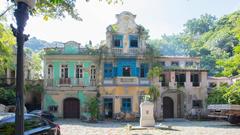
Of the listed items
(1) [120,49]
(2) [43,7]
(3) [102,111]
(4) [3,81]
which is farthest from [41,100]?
(2) [43,7]

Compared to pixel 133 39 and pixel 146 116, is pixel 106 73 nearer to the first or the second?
pixel 133 39

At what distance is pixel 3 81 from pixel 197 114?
64.6 ft

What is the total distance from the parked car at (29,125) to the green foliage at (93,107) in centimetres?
2117

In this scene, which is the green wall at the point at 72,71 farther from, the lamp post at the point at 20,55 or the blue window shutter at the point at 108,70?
the lamp post at the point at 20,55

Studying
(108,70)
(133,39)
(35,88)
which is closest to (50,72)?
(35,88)

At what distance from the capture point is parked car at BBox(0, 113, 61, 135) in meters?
7.71

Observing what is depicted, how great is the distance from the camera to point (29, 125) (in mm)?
8391

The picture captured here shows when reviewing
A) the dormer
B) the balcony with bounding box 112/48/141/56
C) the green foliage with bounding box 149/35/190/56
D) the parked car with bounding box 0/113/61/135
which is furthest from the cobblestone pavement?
the green foliage with bounding box 149/35/190/56

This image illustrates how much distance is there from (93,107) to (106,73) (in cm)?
392

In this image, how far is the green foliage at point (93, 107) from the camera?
3105 centimetres

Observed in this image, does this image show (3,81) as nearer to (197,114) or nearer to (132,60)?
(132,60)

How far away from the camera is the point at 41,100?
110ft

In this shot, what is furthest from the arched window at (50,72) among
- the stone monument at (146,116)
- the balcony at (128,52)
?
the stone monument at (146,116)

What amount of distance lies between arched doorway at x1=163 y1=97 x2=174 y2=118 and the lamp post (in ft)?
105
